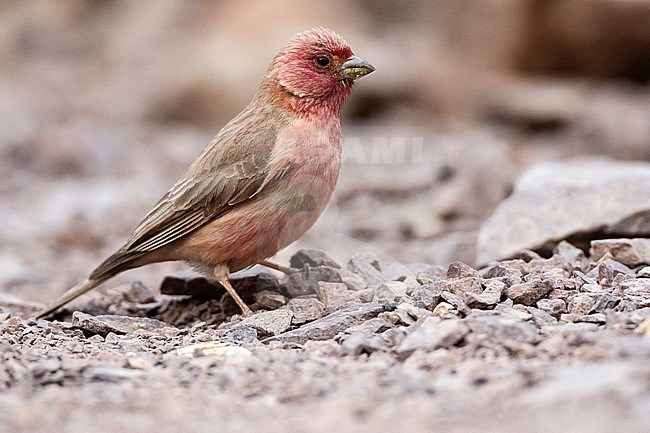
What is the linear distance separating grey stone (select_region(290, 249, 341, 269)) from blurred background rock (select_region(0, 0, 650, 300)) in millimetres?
1448

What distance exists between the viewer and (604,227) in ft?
21.4

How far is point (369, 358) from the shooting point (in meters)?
4.25

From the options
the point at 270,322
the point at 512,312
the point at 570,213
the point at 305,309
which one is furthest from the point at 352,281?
the point at 570,213

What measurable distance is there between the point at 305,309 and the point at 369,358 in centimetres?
120

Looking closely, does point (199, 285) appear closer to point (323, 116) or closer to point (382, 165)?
point (323, 116)

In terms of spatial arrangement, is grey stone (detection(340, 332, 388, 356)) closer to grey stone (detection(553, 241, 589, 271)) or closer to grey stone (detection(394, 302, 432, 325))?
grey stone (detection(394, 302, 432, 325))

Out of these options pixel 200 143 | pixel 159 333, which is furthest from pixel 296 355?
pixel 200 143

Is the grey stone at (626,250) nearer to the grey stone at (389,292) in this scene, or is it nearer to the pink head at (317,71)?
the grey stone at (389,292)

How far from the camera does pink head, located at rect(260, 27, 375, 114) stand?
6.26 meters

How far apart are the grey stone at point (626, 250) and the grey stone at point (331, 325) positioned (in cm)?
180

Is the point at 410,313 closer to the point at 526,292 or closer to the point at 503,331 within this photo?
the point at 526,292

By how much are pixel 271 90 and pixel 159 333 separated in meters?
1.84

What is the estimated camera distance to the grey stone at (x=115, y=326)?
5.56 meters

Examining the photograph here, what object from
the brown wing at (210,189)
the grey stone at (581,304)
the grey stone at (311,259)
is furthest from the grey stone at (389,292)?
the brown wing at (210,189)
